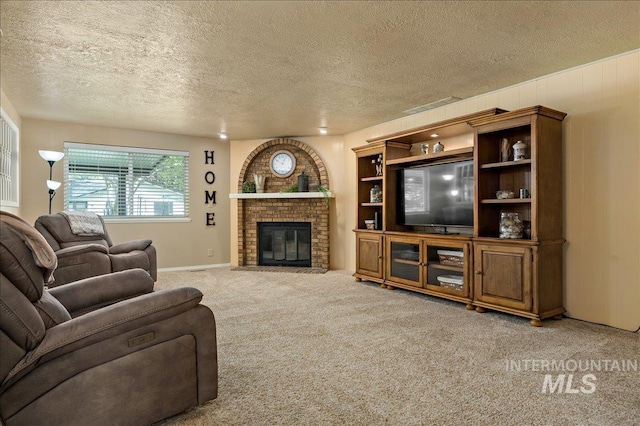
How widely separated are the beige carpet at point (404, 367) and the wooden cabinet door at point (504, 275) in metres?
0.17

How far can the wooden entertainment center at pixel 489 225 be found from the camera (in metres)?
3.28

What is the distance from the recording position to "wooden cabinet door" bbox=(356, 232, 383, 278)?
15.9 ft

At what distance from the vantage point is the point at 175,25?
2.63 metres

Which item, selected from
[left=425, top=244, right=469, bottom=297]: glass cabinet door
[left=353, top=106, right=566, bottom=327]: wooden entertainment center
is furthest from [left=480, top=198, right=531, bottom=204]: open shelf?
[left=425, top=244, right=469, bottom=297]: glass cabinet door

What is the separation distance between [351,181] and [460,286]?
2.79 meters

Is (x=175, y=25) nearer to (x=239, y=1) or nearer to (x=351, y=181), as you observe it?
(x=239, y=1)

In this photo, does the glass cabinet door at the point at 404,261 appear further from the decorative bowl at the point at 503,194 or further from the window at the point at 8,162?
the window at the point at 8,162

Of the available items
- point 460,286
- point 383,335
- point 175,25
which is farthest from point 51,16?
point 460,286

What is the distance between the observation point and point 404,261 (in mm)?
4504

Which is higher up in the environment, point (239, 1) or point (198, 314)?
point (239, 1)

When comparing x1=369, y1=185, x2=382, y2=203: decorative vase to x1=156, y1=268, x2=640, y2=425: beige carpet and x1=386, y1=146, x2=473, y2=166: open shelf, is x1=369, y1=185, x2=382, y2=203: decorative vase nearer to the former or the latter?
x1=386, y1=146, x2=473, y2=166: open shelf

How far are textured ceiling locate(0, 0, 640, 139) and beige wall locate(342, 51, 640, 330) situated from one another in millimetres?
227

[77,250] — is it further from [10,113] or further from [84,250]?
[10,113]

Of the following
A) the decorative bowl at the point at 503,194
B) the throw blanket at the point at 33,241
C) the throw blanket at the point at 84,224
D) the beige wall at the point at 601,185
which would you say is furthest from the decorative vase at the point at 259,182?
the throw blanket at the point at 33,241
